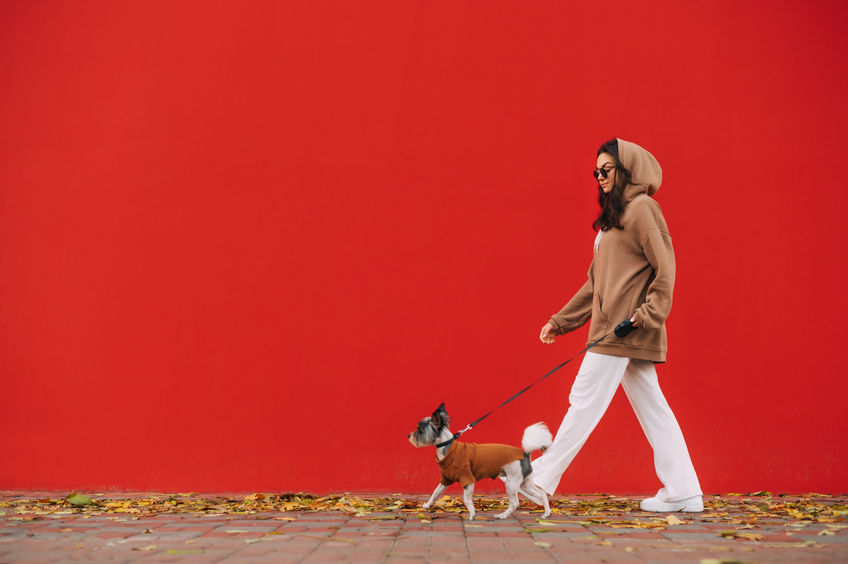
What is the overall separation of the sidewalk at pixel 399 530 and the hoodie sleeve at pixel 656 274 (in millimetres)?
1016

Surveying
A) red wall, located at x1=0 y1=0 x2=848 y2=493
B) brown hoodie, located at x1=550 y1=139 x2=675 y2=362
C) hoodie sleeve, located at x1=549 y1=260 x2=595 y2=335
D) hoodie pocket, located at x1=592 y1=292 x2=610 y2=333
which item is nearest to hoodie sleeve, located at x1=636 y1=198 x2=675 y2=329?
brown hoodie, located at x1=550 y1=139 x2=675 y2=362

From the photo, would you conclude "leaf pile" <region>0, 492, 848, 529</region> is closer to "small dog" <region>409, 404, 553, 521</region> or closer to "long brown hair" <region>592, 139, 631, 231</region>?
"small dog" <region>409, 404, 553, 521</region>

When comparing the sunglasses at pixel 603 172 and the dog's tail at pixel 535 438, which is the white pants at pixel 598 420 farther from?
the sunglasses at pixel 603 172

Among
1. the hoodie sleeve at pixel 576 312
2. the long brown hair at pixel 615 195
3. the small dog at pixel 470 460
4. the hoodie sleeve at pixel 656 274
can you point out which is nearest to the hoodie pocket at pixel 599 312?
the hoodie sleeve at pixel 576 312

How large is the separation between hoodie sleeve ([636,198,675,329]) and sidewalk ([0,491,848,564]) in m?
1.02

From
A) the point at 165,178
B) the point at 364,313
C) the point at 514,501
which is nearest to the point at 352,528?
the point at 514,501

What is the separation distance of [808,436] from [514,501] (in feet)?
7.19

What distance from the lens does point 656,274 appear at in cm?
414

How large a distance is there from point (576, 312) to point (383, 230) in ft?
4.50

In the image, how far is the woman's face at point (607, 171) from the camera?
4.29 metres

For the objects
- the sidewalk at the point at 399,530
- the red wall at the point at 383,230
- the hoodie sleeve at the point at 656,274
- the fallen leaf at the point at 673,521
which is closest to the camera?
the sidewalk at the point at 399,530

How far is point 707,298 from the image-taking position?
4.98 meters

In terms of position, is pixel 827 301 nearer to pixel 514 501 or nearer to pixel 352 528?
pixel 514 501

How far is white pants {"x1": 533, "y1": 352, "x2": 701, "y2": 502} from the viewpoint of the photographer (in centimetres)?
409
